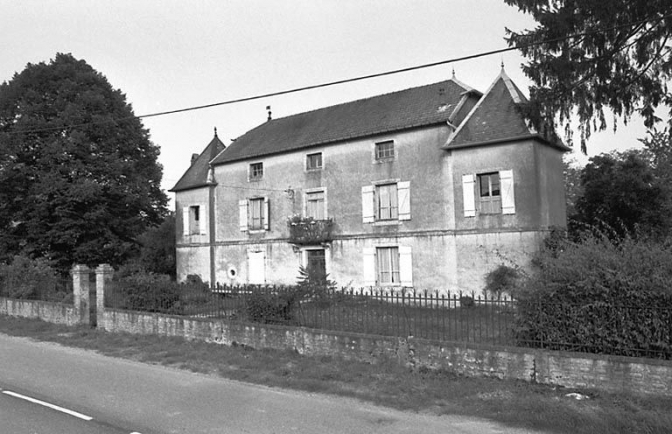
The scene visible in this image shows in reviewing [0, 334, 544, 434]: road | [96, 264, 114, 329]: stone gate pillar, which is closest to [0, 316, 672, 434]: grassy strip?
[0, 334, 544, 434]: road

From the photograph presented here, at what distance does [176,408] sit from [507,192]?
51.6 feet

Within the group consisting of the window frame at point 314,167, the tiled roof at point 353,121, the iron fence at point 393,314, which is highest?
the tiled roof at point 353,121

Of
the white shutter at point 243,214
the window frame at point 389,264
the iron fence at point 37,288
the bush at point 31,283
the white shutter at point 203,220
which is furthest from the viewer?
the white shutter at point 203,220

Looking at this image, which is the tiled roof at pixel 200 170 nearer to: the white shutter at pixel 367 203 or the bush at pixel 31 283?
the white shutter at pixel 367 203

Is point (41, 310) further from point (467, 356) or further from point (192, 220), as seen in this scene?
point (467, 356)

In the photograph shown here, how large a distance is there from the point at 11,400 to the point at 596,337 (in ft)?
27.4

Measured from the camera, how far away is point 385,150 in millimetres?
23125

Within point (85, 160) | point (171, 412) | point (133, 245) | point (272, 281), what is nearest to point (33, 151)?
point (85, 160)

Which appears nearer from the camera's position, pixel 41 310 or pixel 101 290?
pixel 101 290

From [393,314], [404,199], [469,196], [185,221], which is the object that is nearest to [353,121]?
[404,199]

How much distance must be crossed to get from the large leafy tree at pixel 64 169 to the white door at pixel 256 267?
879cm

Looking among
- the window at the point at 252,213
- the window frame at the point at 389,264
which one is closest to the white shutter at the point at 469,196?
the window frame at the point at 389,264

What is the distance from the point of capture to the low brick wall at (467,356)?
269 inches

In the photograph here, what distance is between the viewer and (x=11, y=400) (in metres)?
7.37
